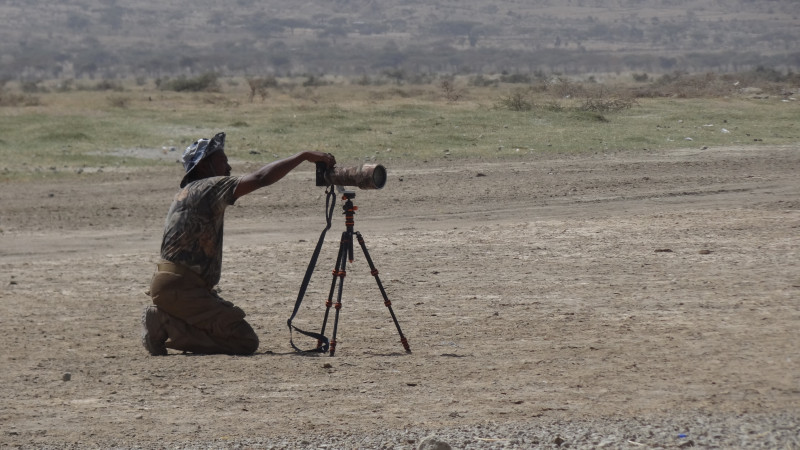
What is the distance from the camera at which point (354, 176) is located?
263 inches

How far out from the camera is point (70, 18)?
163250 millimetres

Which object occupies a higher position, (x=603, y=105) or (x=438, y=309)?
(x=603, y=105)

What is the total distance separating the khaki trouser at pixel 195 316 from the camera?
720 cm

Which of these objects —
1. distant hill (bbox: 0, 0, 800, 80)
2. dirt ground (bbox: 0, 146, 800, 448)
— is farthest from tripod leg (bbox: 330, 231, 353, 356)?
distant hill (bbox: 0, 0, 800, 80)

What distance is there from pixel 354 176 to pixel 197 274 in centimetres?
128

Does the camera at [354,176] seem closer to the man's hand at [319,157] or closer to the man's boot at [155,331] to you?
the man's hand at [319,157]

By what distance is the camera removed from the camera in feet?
21.7

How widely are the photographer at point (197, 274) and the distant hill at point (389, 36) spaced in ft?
378

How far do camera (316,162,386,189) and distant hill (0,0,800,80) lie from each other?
116 meters

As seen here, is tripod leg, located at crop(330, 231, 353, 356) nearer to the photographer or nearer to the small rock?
the photographer

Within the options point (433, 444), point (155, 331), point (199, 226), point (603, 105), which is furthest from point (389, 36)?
point (433, 444)

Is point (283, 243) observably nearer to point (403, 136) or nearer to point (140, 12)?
point (403, 136)

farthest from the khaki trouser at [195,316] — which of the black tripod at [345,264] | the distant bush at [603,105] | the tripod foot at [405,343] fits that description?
the distant bush at [603,105]

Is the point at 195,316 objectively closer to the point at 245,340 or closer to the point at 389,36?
the point at 245,340
